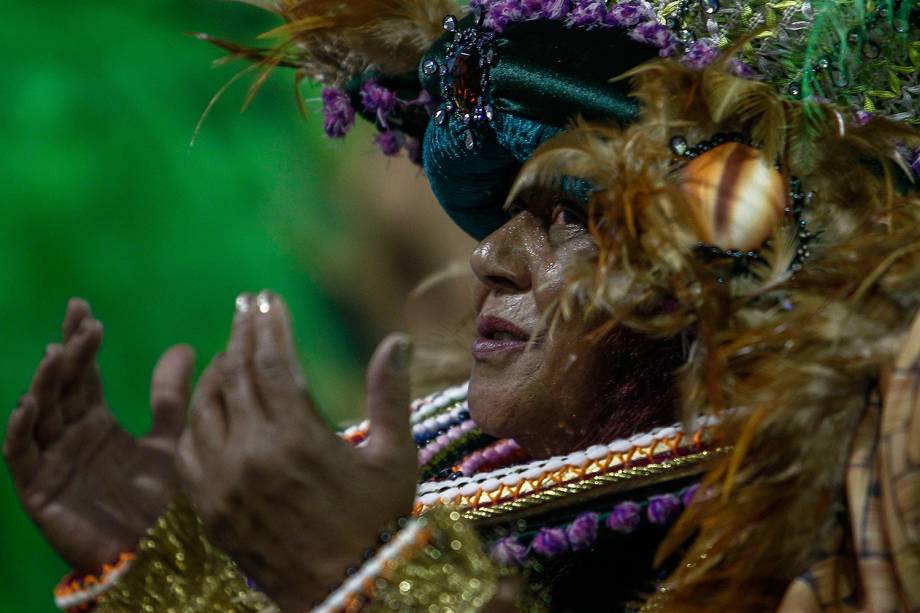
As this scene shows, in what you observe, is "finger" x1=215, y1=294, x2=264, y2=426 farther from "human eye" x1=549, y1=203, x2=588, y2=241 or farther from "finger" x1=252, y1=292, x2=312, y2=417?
"human eye" x1=549, y1=203, x2=588, y2=241

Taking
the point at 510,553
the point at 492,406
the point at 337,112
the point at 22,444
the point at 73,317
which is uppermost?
the point at 337,112

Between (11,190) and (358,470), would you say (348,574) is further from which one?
(11,190)

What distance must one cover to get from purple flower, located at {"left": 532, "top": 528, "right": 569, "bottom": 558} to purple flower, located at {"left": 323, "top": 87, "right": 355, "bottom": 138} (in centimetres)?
63

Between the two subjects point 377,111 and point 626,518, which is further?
point 377,111

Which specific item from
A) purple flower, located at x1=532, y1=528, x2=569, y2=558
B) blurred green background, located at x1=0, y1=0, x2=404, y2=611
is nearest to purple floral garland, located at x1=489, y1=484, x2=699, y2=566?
purple flower, located at x1=532, y1=528, x2=569, y2=558

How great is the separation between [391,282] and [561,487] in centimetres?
179

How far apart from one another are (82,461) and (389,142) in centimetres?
59

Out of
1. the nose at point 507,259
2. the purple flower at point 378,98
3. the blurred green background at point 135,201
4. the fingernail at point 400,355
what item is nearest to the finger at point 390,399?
the fingernail at point 400,355

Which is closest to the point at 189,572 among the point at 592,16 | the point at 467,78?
the point at 467,78

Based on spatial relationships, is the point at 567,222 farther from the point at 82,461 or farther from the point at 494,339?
the point at 82,461

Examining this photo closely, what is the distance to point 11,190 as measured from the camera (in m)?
2.43

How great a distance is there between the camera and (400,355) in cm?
94

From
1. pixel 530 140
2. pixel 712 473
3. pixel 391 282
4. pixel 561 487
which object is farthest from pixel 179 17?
pixel 712 473

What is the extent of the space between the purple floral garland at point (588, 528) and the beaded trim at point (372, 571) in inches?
8.9
